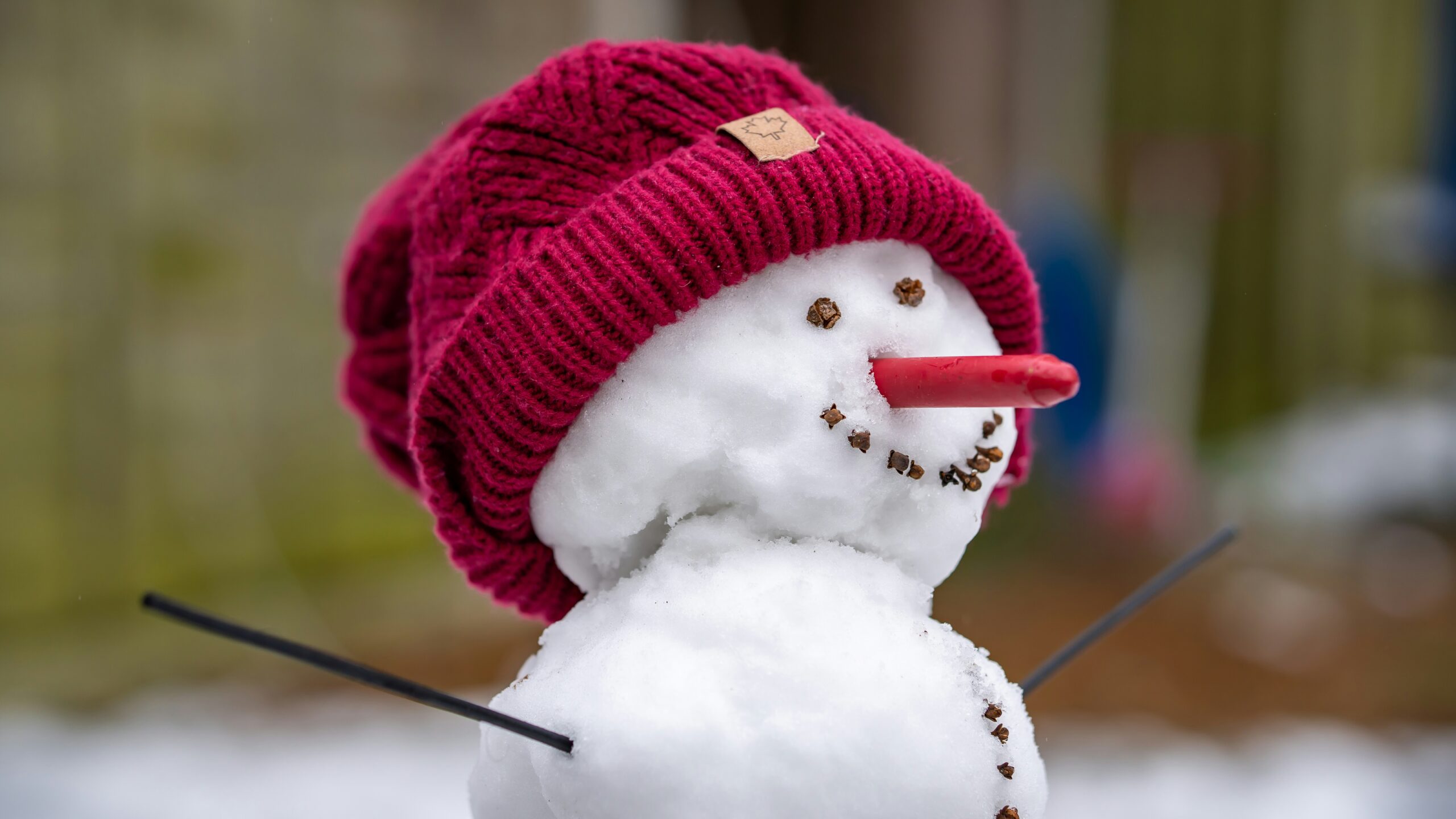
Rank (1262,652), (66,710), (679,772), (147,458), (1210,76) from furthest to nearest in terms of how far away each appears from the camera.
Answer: (1210,76)
(1262,652)
(147,458)
(66,710)
(679,772)

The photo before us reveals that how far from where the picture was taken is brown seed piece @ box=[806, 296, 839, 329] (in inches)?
15.0

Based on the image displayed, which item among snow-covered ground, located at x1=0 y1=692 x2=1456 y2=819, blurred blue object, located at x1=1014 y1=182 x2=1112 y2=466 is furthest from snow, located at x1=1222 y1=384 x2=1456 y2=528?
snow-covered ground, located at x1=0 y1=692 x2=1456 y2=819

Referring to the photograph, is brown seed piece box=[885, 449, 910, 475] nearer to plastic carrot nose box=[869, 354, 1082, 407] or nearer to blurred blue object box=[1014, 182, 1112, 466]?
plastic carrot nose box=[869, 354, 1082, 407]

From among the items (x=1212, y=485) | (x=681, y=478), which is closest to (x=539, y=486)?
(x=681, y=478)

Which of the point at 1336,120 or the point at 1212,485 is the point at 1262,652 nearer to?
the point at 1212,485

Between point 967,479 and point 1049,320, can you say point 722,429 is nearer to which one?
point 967,479

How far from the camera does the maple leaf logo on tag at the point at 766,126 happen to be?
39cm

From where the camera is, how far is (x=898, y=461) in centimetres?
38

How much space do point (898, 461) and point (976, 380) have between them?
0.05 meters

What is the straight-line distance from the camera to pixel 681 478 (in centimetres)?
39

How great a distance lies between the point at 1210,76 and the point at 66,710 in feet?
7.46

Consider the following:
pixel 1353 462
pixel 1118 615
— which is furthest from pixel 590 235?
pixel 1353 462

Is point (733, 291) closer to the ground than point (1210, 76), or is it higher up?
higher up

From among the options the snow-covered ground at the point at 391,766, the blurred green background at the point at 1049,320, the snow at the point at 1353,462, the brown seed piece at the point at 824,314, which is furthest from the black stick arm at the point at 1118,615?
the snow at the point at 1353,462
